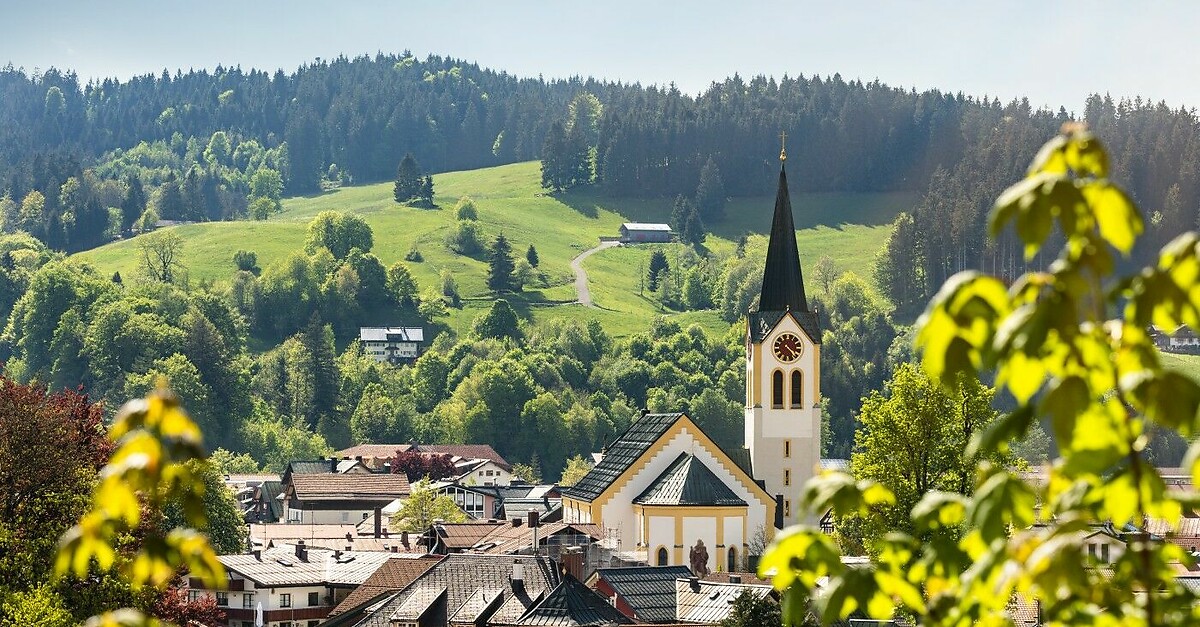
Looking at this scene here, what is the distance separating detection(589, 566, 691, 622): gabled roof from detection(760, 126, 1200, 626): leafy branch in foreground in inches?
2007

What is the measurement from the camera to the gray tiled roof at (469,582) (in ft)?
211

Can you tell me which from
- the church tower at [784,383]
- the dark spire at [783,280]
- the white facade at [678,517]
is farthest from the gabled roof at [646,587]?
the dark spire at [783,280]

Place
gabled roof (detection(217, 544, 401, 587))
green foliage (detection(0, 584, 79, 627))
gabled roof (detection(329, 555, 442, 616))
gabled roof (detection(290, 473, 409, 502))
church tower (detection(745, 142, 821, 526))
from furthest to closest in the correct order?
gabled roof (detection(290, 473, 409, 502)) < church tower (detection(745, 142, 821, 526)) < gabled roof (detection(217, 544, 401, 587)) < gabled roof (detection(329, 555, 442, 616)) < green foliage (detection(0, 584, 79, 627))

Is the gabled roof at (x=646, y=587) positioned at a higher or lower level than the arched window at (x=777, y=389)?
lower

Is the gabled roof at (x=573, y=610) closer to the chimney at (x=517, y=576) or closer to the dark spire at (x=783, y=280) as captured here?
the chimney at (x=517, y=576)

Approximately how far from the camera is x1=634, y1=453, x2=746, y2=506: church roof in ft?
255

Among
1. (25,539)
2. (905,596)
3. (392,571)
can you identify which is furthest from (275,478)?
(905,596)

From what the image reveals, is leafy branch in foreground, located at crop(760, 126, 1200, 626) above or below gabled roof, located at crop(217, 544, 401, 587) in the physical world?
above

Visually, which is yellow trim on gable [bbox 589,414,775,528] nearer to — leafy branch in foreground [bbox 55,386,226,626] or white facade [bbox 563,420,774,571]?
white facade [bbox 563,420,774,571]

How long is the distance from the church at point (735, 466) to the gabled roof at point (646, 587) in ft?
35.5

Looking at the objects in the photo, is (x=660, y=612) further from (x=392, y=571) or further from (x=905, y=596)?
(x=905, y=596)

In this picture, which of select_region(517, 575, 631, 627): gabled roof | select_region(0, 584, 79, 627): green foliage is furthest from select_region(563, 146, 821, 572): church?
select_region(0, 584, 79, 627): green foliage

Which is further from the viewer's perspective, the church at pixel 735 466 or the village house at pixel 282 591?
the village house at pixel 282 591

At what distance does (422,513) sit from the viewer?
11638 centimetres
